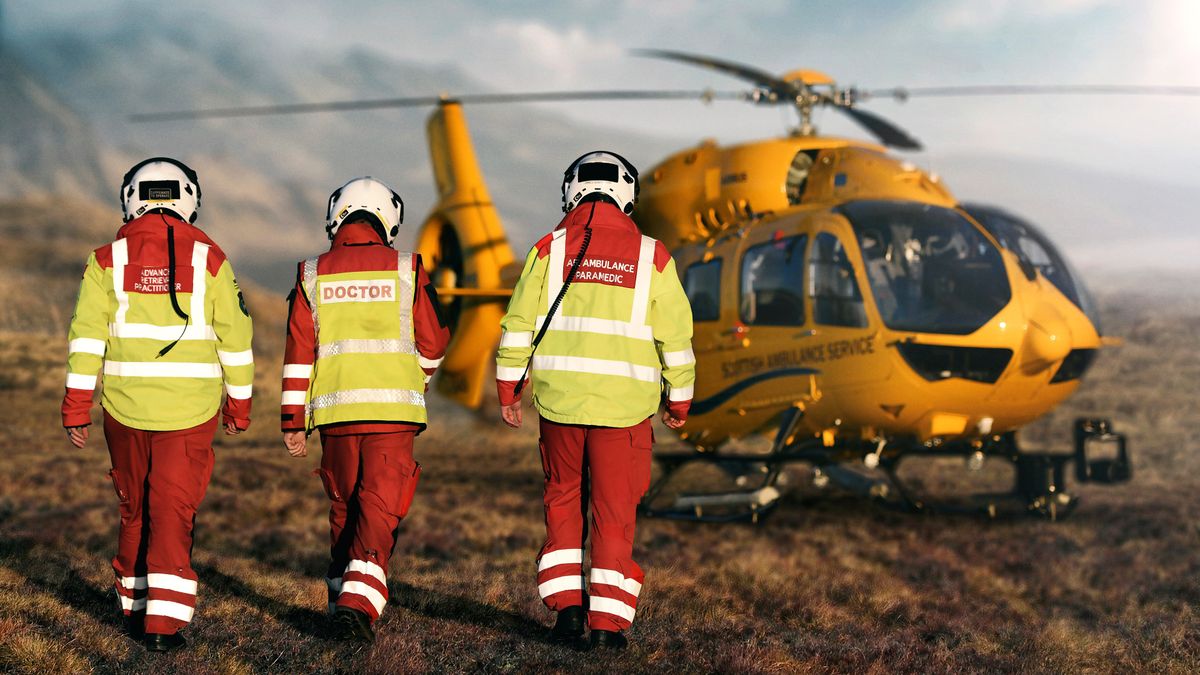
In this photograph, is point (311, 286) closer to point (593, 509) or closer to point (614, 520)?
point (593, 509)

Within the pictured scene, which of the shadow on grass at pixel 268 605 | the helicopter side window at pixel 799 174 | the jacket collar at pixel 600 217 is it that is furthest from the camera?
the helicopter side window at pixel 799 174

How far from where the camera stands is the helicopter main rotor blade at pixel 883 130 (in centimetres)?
1155

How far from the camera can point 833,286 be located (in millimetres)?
9133

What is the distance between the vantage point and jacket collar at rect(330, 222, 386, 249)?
5.07 meters

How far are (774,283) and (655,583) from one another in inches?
138

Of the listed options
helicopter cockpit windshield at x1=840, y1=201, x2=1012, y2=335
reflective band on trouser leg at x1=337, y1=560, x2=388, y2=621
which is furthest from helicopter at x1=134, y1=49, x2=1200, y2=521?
reflective band on trouser leg at x1=337, y1=560, x2=388, y2=621

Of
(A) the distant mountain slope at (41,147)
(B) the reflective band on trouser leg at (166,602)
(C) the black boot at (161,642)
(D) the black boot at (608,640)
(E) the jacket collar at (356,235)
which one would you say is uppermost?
(A) the distant mountain slope at (41,147)

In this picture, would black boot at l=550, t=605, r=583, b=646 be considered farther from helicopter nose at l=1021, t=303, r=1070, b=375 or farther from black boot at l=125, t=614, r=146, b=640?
helicopter nose at l=1021, t=303, r=1070, b=375

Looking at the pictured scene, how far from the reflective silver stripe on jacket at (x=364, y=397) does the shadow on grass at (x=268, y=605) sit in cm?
118

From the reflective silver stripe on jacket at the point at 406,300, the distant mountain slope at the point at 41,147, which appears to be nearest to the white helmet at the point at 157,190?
the reflective silver stripe on jacket at the point at 406,300

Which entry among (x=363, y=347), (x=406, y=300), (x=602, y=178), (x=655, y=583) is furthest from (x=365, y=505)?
(x=655, y=583)

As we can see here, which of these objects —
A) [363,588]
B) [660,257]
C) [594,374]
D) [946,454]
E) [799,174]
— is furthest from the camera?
[799,174]

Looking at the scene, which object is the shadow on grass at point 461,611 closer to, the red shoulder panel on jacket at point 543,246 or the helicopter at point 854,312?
the red shoulder panel on jacket at point 543,246

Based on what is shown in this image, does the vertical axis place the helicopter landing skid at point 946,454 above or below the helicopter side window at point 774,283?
below
